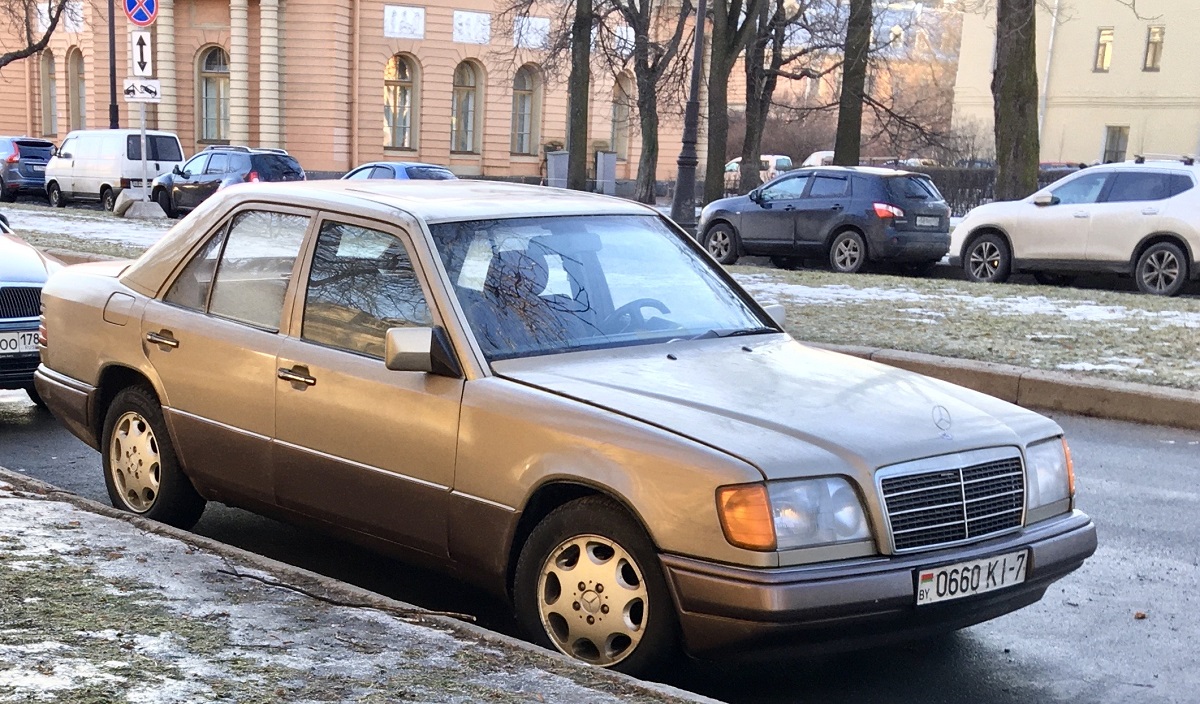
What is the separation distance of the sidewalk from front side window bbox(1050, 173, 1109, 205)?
47.4 ft

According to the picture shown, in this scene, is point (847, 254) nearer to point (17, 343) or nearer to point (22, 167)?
point (17, 343)

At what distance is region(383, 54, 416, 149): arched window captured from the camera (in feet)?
147

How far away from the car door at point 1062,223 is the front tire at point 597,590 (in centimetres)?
1410

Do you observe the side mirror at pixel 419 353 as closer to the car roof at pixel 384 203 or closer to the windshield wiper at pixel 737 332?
the car roof at pixel 384 203

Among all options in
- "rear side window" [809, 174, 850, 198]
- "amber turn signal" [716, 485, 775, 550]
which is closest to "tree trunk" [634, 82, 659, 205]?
"rear side window" [809, 174, 850, 198]

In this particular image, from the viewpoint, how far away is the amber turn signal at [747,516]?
3.67 m

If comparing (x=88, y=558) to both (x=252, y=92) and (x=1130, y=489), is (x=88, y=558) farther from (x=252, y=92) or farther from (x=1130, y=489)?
(x=252, y=92)

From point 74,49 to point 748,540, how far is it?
50.0 metres

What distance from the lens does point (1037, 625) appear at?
4.80m

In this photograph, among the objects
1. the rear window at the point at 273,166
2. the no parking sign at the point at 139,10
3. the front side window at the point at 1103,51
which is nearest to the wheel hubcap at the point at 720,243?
the no parking sign at the point at 139,10

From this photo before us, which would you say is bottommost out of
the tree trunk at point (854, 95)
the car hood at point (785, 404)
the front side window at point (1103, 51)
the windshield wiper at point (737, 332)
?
the car hood at point (785, 404)

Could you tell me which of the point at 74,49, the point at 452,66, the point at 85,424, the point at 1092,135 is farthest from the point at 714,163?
the point at 1092,135

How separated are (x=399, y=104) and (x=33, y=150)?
1224 cm

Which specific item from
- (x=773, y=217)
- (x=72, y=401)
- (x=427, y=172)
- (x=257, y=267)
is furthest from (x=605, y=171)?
(x=257, y=267)
